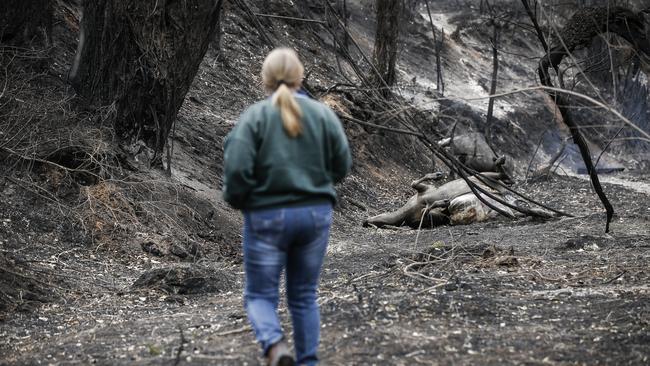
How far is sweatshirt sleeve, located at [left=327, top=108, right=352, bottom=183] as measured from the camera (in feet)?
14.3

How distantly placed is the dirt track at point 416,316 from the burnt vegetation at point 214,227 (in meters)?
0.02

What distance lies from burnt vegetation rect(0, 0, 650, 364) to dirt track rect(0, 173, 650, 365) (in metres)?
0.02

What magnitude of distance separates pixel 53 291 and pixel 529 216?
747 cm

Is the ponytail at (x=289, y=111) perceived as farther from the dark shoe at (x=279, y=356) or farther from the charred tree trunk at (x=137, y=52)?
the charred tree trunk at (x=137, y=52)

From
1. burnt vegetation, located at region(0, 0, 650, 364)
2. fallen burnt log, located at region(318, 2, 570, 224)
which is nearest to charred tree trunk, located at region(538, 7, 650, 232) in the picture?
burnt vegetation, located at region(0, 0, 650, 364)

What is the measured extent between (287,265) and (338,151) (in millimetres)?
592

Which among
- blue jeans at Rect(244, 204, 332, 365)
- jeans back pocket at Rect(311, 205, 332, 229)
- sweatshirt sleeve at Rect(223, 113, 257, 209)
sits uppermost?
sweatshirt sleeve at Rect(223, 113, 257, 209)

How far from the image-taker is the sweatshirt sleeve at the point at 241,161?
4141 mm

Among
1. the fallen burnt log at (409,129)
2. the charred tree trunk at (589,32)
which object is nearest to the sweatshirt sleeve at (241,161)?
the fallen burnt log at (409,129)

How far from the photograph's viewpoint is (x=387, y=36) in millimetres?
20328

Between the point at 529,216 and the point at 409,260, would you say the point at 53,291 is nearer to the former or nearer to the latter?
the point at 409,260

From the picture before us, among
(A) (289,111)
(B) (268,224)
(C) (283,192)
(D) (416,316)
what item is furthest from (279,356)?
(D) (416,316)

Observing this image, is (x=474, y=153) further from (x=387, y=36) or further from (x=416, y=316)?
(x=416, y=316)

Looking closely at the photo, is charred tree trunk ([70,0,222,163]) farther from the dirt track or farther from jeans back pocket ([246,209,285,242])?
jeans back pocket ([246,209,285,242])
